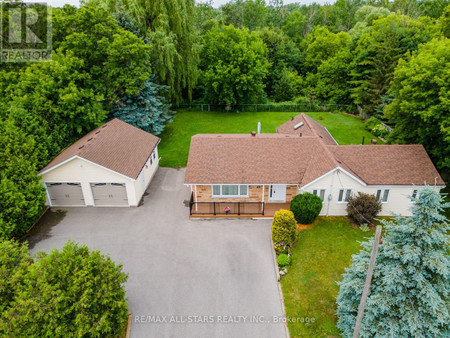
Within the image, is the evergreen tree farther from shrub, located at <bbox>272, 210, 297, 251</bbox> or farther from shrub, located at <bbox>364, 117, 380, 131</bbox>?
shrub, located at <bbox>364, 117, 380, 131</bbox>

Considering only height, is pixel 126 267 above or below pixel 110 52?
below

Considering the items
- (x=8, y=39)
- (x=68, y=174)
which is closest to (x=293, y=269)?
(x=68, y=174)

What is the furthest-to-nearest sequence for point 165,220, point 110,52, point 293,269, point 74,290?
1. point 110,52
2. point 165,220
3. point 293,269
4. point 74,290

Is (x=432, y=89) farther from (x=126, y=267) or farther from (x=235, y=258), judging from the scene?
(x=126, y=267)

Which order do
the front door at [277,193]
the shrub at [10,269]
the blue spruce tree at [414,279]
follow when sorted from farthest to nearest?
the front door at [277,193], the shrub at [10,269], the blue spruce tree at [414,279]

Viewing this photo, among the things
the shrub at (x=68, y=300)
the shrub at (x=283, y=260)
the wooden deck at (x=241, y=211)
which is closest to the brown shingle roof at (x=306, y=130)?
the wooden deck at (x=241, y=211)

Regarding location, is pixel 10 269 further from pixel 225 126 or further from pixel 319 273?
pixel 225 126

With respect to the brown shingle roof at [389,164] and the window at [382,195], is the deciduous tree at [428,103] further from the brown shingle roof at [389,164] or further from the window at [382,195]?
the window at [382,195]
